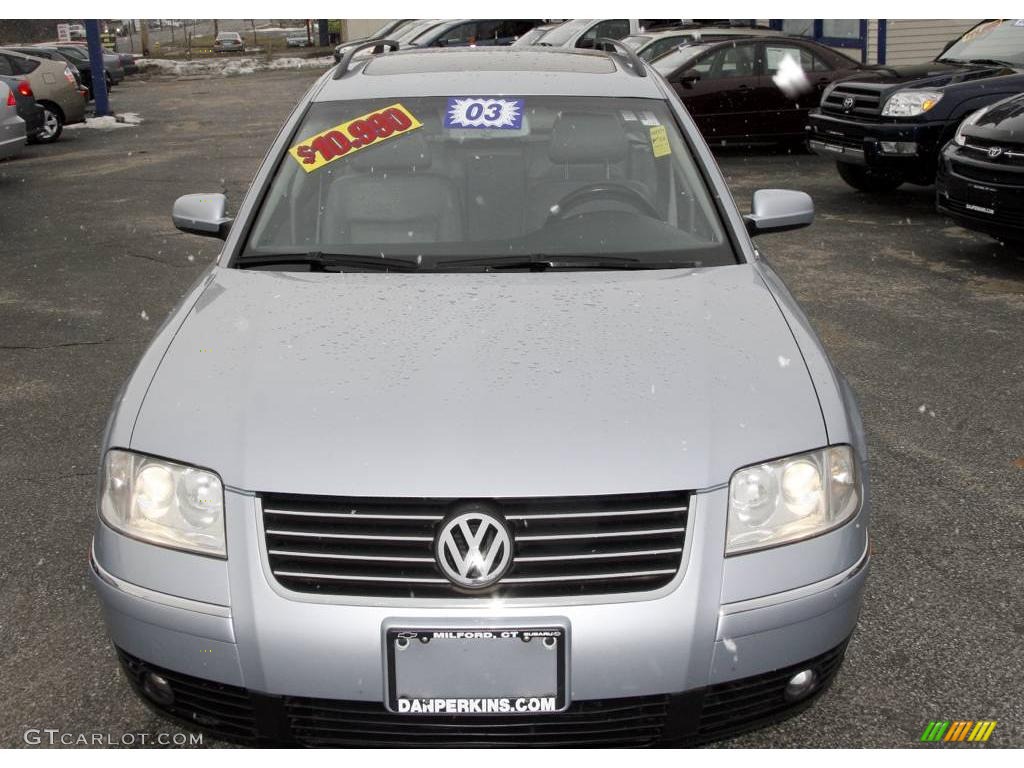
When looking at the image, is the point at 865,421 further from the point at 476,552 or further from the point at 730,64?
the point at 730,64

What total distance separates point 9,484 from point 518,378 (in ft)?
9.11

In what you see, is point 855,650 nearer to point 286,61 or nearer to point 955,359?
point 955,359

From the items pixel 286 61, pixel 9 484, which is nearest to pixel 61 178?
pixel 9 484

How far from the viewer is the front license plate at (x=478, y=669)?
7.51ft

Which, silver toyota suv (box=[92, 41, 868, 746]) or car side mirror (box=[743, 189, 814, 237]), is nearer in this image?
silver toyota suv (box=[92, 41, 868, 746])

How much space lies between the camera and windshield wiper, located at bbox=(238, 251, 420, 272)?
3430mm

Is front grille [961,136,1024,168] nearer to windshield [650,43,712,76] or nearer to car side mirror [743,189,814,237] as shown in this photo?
car side mirror [743,189,814,237]

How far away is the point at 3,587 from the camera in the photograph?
369 cm

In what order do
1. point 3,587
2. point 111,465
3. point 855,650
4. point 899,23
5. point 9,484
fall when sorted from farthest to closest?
point 899,23, point 9,484, point 3,587, point 855,650, point 111,465

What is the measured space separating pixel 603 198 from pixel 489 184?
0.37m

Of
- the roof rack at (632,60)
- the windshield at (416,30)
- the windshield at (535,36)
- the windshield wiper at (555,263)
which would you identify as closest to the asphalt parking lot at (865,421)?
the windshield wiper at (555,263)

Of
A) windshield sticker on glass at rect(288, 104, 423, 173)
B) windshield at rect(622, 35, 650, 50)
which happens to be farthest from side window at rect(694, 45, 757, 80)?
windshield sticker on glass at rect(288, 104, 423, 173)

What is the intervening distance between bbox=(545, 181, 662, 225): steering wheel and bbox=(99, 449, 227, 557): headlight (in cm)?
158

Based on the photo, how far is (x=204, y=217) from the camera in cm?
398
